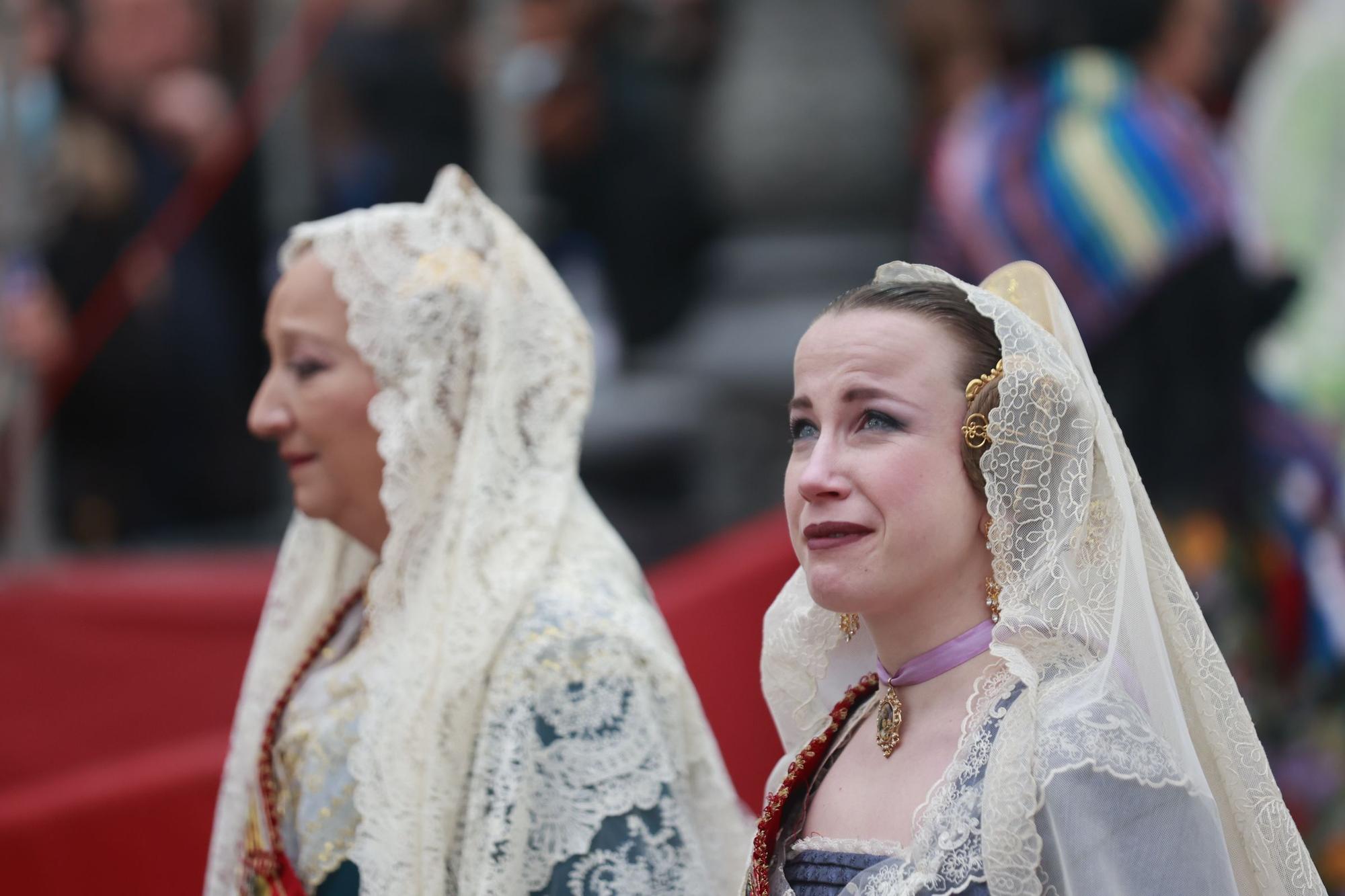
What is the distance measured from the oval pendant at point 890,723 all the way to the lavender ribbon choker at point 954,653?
0.06 m

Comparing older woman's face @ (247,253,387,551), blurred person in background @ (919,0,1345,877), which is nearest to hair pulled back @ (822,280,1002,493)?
older woman's face @ (247,253,387,551)

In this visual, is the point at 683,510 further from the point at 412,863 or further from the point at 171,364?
the point at 412,863

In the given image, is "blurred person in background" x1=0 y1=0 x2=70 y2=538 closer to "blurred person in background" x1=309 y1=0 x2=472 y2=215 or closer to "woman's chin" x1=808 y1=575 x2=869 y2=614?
"blurred person in background" x1=309 y1=0 x2=472 y2=215

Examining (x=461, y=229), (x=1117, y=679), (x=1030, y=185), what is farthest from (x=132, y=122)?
(x=1117, y=679)

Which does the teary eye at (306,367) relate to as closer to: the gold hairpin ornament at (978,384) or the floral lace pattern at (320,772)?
the floral lace pattern at (320,772)

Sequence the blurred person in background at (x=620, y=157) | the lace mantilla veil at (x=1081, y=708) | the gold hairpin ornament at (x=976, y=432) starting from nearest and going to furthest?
the lace mantilla veil at (x=1081, y=708), the gold hairpin ornament at (x=976, y=432), the blurred person in background at (x=620, y=157)

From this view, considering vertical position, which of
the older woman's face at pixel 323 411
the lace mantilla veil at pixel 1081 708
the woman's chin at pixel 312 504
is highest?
the older woman's face at pixel 323 411

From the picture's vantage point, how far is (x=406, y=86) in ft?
21.9

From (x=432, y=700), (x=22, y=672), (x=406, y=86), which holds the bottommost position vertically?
(x=432, y=700)

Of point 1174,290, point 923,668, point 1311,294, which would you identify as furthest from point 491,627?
point 1311,294

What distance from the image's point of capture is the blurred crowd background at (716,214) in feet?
16.6

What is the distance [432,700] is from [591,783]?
277mm

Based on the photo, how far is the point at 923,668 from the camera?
2055mm

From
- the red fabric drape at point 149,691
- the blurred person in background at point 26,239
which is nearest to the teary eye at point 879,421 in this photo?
the red fabric drape at point 149,691
